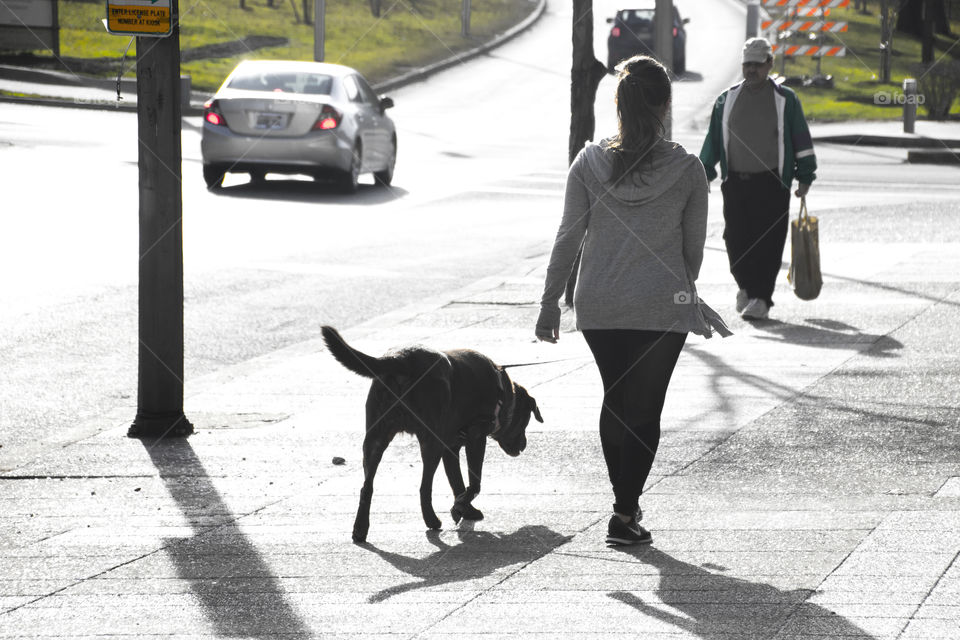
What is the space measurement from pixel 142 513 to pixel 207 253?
26.2ft

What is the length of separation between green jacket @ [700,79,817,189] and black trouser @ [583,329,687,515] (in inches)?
199

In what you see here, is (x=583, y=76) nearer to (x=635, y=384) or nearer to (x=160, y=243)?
(x=160, y=243)

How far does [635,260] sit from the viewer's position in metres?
5.23

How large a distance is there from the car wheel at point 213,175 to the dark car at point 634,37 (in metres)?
22.2

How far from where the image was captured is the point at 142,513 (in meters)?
5.91

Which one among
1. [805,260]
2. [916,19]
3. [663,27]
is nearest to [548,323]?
[805,260]

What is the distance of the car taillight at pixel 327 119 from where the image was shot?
18609 millimetres

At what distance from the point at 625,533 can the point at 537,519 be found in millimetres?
546

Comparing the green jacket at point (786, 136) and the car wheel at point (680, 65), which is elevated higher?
the green jacket at point (786, 136)

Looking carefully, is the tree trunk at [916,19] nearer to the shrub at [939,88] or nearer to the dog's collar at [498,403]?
the shrub at [939,88]

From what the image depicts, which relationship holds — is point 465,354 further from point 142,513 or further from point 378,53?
point 378,53

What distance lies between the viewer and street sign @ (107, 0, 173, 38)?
721 centimetres

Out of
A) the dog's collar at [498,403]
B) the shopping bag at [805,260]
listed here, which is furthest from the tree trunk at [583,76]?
the dog's collar at [498,403]

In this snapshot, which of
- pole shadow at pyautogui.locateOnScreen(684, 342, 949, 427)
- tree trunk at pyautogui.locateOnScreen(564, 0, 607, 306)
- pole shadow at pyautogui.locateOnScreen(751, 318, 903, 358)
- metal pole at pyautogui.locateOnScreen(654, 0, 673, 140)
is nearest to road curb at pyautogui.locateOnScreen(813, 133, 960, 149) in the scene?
metal pole at pyautogui.locateOnScreen(654, 0, 673, 140)
